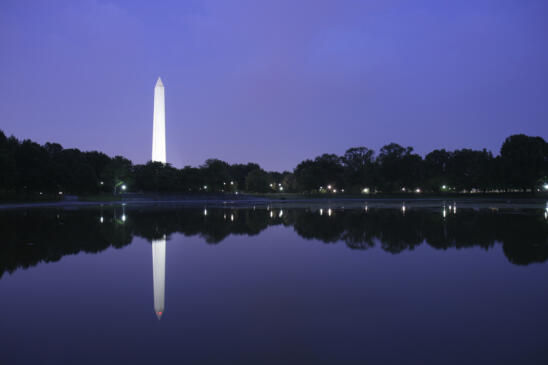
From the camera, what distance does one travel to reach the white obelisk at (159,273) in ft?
20.7

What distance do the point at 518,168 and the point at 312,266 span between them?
7330 centimetres

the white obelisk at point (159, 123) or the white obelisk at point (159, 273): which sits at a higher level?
the white obelisk at point (159, 123)

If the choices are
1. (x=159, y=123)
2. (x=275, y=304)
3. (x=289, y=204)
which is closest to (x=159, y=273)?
(x=275, y=304)

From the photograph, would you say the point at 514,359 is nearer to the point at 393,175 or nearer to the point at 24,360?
the point at 24,360

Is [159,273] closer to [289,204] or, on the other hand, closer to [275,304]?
[275,304]

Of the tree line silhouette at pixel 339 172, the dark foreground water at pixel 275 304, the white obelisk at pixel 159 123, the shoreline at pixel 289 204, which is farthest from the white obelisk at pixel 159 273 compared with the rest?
the white obelisk at pixel 159 123

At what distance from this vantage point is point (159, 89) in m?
81.4

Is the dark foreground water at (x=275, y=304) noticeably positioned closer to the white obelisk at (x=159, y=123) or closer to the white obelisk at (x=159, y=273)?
the white obelisk at (x=159, y=273)

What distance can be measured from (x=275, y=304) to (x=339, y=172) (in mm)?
82133

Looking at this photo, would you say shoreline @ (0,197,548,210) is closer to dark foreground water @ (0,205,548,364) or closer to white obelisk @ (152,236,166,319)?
white obelisk @ (152,236,166,319)

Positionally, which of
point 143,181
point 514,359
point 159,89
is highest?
point 159,89

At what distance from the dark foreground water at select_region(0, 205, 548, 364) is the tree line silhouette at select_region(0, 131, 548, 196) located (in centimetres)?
4758

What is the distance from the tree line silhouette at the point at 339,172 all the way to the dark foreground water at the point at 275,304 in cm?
4758

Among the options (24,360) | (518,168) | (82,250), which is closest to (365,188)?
(518,168)
